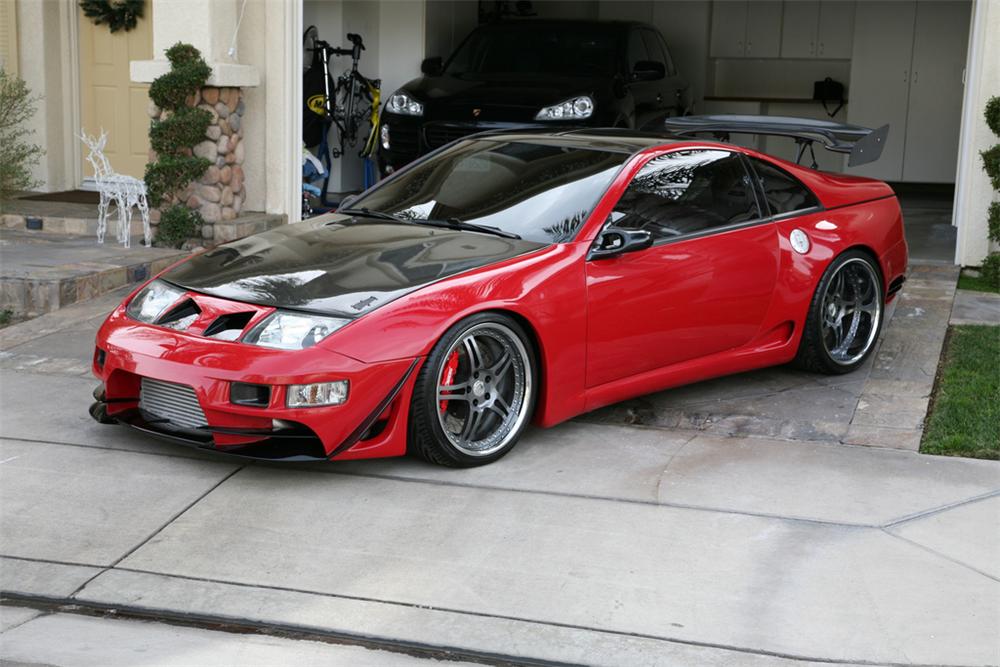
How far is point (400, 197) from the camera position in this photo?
20.3 feet

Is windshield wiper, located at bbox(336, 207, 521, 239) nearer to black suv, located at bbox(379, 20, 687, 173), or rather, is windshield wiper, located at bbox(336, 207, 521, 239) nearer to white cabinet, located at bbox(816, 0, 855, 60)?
black suv, located at bbox(379, 20, 687, 173)

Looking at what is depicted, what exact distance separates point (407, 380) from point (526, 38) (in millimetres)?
8387

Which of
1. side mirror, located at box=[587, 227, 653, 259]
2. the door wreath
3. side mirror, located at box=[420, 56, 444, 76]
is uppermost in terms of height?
the door wreath

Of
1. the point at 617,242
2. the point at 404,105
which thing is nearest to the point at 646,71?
the point at 404,105

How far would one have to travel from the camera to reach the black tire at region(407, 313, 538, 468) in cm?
495

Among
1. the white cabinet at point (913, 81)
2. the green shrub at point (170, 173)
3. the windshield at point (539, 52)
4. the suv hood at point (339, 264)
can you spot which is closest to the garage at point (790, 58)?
the white cabinet at point (913, 81)

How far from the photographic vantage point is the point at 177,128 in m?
9.73

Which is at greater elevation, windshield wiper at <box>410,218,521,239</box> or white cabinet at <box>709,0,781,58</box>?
white cabinet at <box>709,0,781,58</box>

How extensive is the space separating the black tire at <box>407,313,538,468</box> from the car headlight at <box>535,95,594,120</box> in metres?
5.90

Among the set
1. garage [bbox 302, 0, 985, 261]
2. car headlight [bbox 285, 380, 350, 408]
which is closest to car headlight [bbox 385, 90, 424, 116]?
garage [bbox 302, 0, 985, 261]

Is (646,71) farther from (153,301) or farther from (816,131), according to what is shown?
(153,301)

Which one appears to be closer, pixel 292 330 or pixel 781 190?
pixel 292 330

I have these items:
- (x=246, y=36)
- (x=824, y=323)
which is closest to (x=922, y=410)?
(x=824, y=323)

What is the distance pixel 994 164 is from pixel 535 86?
423 centimetres
